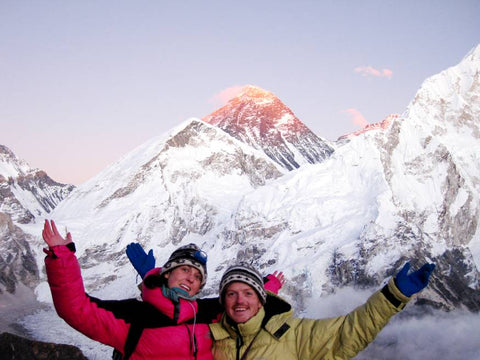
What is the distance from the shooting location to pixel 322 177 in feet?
A: 645

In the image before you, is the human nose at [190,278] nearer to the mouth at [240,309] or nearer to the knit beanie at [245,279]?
the knit beanie at [245,279]

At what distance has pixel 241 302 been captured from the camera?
6906 mm

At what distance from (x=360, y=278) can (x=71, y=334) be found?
115384mm

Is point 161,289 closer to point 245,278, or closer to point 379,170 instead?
point 245,278

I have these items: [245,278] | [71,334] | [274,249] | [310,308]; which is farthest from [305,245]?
[245,278]

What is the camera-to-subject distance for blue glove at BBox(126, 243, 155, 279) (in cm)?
870

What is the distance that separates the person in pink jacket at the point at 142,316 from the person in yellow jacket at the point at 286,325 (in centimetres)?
40

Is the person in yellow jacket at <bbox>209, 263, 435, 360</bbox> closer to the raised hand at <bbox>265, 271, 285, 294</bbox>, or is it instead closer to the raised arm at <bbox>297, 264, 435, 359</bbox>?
the raised arm at <bbox>297, 264, 435, 359</bbox>

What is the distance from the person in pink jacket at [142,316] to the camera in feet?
20.2

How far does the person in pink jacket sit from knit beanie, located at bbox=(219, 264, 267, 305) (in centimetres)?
58

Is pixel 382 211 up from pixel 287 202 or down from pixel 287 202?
down

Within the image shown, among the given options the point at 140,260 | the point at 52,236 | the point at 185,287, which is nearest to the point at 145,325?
the point at 185,287

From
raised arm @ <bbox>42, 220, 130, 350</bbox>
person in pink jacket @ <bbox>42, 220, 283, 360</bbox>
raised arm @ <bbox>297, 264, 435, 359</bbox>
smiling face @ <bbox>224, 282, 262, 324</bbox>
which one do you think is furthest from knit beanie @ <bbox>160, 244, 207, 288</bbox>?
raised arm @ <bbox>297, 264, 435, 359</bbox>

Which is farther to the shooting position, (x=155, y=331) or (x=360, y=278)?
(x=360, y=278)
